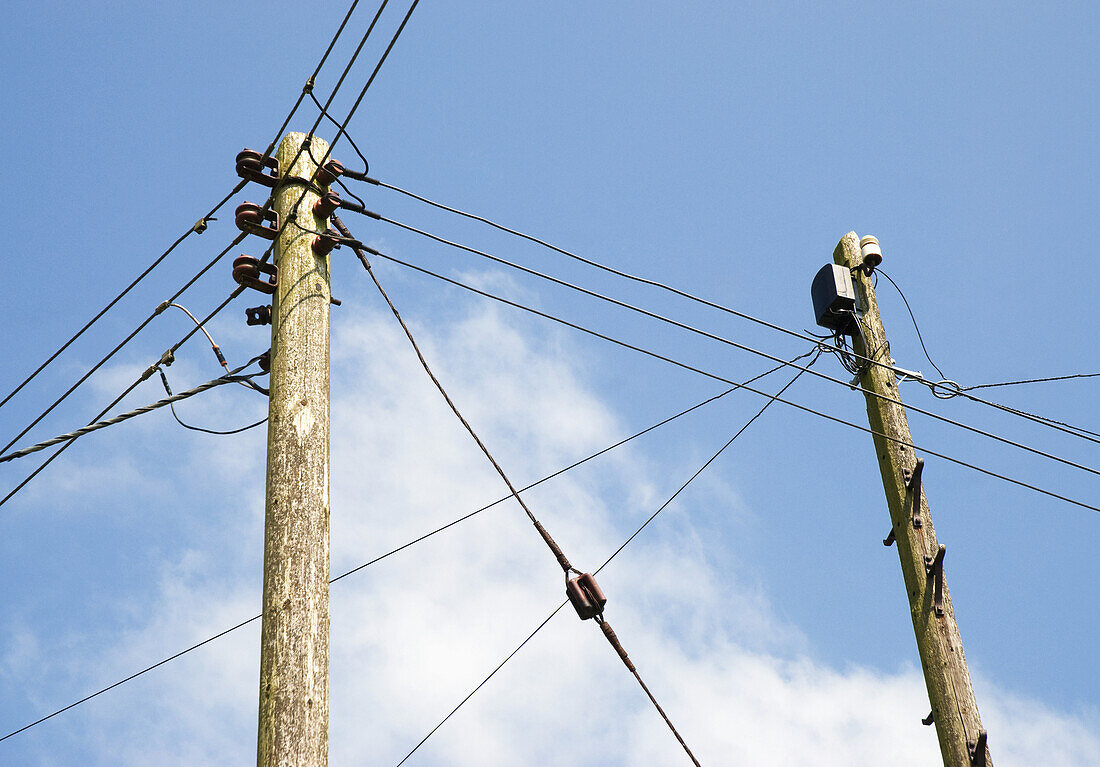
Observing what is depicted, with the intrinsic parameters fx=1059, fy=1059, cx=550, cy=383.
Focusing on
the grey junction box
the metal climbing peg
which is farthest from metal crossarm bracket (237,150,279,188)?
the grey junction box

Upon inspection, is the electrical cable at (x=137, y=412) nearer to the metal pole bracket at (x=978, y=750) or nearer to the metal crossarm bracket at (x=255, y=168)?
the metal crossarm bracket at (x=255, y=168)

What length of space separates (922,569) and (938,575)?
0.33 feet

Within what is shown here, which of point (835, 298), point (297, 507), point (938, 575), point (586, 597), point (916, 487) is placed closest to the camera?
point (297, 507)

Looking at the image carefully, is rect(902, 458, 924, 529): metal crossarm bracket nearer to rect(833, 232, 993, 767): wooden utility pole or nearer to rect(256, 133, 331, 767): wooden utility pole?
rect(833, 232, 993, 767): wooden utility pole

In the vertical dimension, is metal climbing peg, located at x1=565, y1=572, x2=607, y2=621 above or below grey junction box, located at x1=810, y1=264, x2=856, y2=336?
below

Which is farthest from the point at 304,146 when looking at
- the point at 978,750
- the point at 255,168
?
the point at 978,750

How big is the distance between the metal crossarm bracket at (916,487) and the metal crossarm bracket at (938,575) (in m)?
0.24

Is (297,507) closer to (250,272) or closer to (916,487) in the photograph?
(250,272)

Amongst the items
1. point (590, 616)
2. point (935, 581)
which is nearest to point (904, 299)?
point (935, 581)

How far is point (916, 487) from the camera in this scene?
21.3 feet

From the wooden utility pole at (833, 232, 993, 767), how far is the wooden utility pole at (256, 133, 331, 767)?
358cm

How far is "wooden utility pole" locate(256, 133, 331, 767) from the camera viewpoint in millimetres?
4012

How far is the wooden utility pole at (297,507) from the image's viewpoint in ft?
13.2

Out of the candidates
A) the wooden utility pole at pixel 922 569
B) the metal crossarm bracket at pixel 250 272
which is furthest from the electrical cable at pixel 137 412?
the wooden utility pole at pixel 922 569
